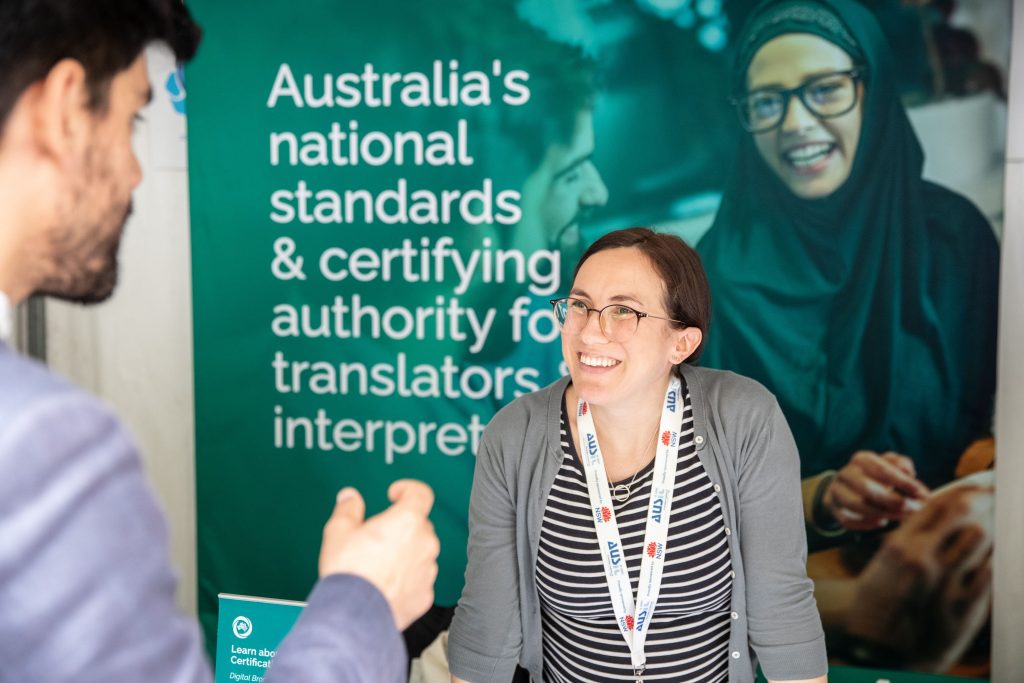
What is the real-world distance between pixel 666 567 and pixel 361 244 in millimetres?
1696

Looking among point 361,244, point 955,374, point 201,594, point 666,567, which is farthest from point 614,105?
point 201,594

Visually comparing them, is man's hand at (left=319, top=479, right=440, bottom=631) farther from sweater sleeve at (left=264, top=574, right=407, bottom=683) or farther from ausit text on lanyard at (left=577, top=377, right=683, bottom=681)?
ausit text on lanyard at (left=577, top=377, right=683, bottom=681)

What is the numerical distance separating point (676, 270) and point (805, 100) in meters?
1.04

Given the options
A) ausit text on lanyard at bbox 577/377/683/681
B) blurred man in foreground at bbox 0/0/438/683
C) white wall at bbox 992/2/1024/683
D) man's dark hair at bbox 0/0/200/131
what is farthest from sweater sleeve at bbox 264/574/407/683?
white wall at bbox 992/2/1024/683

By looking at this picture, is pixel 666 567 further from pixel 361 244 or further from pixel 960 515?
pixel 361 244

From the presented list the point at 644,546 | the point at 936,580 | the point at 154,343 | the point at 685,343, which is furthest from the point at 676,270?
the point at 154,343

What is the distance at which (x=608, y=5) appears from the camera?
2.88m

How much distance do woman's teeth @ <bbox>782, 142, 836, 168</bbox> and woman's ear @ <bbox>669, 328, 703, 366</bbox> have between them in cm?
94

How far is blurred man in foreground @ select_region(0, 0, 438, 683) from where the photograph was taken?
56cm

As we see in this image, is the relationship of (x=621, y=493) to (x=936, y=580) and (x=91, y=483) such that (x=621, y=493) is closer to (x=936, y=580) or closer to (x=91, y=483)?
(x=936, y=580)

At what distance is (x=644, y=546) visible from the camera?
196 cm

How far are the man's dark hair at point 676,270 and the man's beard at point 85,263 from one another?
1.41m

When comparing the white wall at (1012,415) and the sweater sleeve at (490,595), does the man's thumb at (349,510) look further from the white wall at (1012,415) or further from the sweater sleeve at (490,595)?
the white wall at (1012,415)

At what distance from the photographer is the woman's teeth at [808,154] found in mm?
2773
